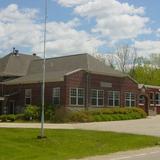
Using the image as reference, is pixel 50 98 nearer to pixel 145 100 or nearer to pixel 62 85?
pixel 62 85

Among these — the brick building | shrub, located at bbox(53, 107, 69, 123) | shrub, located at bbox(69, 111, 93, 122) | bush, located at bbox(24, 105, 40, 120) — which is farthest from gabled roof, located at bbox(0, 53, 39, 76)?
shrub, located at bbox(69, 111, 93, 122)

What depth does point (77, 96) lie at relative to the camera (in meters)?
51.1

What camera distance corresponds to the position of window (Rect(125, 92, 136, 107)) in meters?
56.7

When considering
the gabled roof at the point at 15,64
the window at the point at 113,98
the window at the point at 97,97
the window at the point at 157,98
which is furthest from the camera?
the window at the point at 157,98

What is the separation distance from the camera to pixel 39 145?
2327cm

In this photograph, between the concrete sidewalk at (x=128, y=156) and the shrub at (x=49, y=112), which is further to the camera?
the shrub at (x=49, y=112)

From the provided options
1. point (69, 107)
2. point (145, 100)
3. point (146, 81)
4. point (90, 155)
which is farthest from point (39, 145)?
point (146, 81)

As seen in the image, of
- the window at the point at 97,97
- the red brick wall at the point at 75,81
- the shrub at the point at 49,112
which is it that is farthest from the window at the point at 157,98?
the shrub at the point at 49,112

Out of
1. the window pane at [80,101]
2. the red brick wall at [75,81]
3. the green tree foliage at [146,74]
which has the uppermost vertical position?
the green tree foliage at [146,74]

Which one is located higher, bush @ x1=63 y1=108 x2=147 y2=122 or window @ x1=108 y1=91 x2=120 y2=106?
window @ x1=108 y1=91 x2=120 y2=106

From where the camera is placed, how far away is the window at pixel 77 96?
1983 inches

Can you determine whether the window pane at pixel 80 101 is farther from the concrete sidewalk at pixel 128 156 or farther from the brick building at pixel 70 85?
the concrete sidewalk at pixel 128 156

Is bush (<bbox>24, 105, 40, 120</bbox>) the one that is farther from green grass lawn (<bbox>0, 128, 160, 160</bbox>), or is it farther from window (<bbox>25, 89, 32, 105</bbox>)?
green grass lawn (<bbox>0, 128, 160, 160</bbox>)

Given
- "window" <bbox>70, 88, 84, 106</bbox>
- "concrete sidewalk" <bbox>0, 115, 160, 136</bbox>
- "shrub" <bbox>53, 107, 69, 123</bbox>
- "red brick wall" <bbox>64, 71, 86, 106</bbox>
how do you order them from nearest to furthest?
"concrete sidewalk" <bbox>0, 115, 160, 136</bbox>, "shrub" <bbox>53, 107, 69, 123</bbox>, "red brick wall" <bbox>64, 71, 86, 106</bbox>, "window" <bbox>70, 88, 84, 106</bbox>
